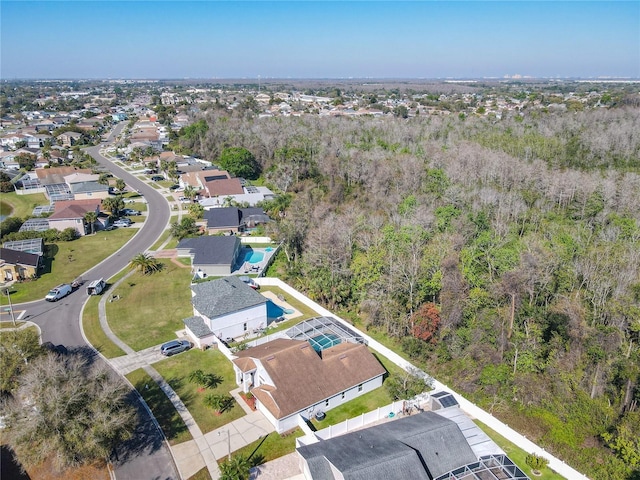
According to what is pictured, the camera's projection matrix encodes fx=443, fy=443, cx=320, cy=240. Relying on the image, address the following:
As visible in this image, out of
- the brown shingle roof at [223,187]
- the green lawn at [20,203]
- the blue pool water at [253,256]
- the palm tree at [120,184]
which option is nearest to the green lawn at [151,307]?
the blue pool water at [253,256]

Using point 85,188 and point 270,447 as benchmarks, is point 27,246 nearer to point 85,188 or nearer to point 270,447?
point 85,188

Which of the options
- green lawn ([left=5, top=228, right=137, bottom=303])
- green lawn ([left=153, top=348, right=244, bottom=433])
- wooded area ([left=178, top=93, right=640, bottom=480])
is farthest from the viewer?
Answer: green lawn ([left=5, top=228, right=137, bottom=303])

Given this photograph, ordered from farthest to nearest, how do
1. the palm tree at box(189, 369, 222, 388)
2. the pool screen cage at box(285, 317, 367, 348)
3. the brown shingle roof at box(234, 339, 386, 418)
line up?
the pool screen cage at box(285, 317, 367, 348) → the palm tree at box(189, 369, 222, 388) → the brown shingle roof at box(234, 339, 386, 418)

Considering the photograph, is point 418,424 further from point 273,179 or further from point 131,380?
point 273,179

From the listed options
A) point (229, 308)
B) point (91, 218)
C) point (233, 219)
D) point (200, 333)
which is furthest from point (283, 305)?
point (91, 218)

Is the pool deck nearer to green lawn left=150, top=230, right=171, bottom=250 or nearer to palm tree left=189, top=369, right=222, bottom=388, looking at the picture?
palm tree left=189, top=369, right=222, bottom=388

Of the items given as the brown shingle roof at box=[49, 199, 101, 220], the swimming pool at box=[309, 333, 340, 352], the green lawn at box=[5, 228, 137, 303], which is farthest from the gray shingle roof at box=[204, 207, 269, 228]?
the swimming pool at box=[309, 333, 340, 352]
